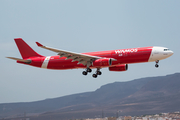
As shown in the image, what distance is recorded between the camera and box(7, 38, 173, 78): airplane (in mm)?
53656

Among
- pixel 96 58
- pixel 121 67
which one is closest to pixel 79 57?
pixel 96 58

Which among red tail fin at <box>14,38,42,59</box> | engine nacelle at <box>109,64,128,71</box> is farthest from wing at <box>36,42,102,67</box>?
red tail fin at <box>14,38,42,59</box>

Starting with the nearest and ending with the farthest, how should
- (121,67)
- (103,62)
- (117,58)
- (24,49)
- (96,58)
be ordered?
(103,62) → (117,58) → (96,58) → (121,67) → (24,49)

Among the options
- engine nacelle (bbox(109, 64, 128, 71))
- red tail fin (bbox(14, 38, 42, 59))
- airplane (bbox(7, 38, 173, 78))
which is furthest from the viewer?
red tail fin (bbox(14, 38, 42, 59))

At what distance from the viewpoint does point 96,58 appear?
55.7 meters

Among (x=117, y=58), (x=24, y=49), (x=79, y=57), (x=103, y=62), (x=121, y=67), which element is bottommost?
(x=121, y=67)

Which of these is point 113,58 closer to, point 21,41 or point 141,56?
point 141,56

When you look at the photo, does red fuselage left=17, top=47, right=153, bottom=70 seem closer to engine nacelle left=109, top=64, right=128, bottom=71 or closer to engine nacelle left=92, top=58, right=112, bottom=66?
engine nacelle left=92, top=58, right=112, bottom=66

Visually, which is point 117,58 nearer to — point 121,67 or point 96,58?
point 96,58

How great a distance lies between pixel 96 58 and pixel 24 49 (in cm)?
1832

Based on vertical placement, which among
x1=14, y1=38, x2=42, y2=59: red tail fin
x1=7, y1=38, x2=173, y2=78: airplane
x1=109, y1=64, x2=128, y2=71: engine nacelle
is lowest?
x1=109, y1=64, x2=128, y2=71: engine nacelle

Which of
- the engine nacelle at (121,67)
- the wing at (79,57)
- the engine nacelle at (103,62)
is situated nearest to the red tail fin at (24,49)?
the wing at (79,57)

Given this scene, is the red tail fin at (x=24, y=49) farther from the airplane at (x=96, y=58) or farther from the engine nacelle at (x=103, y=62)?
the engine nacelle at (x=103, y=62)

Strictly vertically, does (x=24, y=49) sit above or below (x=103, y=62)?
above
